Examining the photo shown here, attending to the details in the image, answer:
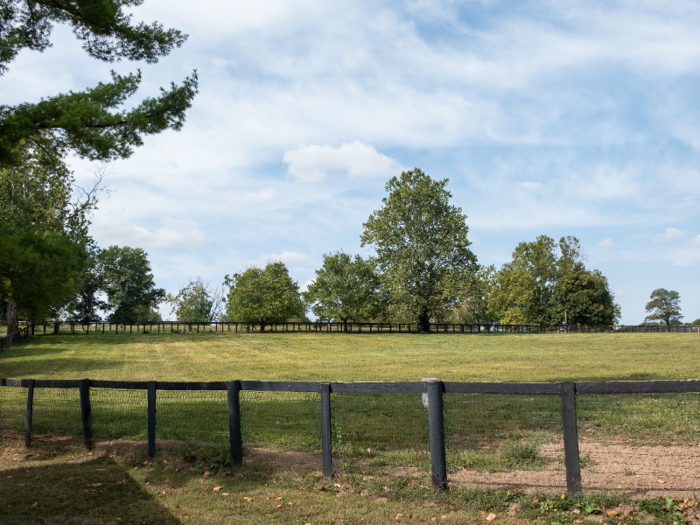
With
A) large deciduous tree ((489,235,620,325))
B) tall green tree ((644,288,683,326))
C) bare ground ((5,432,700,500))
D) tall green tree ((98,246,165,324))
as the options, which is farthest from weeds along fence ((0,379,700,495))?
tall green tree ((644,288,683,326))

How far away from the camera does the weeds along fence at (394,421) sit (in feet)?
20.8

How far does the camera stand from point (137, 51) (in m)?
11.9

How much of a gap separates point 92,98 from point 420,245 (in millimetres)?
50921

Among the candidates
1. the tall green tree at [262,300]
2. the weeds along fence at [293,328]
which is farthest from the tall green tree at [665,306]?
the tall green tree at [262,300]

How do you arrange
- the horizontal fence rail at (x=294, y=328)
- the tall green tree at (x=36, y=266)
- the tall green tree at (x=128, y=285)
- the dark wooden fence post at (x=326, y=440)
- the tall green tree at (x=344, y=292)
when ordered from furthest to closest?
the tall green tree at (x=128, y=285)
the tall green tree at (x=344, y=292)
the horizontal fence rail at (x=294, y=328)
the tall green tree at (x=36, y=266)
the dark wooden fence post at (x=326, y=440)

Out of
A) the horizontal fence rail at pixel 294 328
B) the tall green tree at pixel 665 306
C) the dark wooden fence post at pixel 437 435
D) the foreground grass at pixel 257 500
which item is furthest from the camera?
the tall green tree at pixel 665 306

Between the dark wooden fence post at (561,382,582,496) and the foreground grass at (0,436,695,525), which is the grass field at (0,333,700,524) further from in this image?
the dark wooden fence post at (561,382,582,496)

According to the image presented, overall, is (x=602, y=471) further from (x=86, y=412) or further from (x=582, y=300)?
(x=582, y=300)

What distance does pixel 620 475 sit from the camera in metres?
6.53

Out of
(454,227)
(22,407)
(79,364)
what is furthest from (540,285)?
(22,407)

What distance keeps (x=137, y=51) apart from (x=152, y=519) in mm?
10057

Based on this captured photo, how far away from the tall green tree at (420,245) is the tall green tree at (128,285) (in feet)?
166

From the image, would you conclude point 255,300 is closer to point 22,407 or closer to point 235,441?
point 22,407

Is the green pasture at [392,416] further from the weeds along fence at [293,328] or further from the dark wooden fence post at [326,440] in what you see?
the weeds along fence at [293,328]
